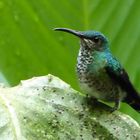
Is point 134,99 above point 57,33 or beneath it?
beneath

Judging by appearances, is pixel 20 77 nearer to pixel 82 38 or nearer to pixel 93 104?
pixel 82 38

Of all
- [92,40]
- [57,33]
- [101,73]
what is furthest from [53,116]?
[57,33]

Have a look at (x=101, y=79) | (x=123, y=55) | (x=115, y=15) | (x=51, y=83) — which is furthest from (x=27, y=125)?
(x=115, y=15)

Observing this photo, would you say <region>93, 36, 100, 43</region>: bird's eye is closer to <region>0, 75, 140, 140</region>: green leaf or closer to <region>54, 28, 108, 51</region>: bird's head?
<region>54, 28, 108, 51</region>: bird's head

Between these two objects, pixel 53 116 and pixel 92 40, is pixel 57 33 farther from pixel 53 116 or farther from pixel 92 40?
pixel 53 116

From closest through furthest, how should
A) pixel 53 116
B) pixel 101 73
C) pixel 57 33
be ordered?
pixel 53 116
pixel 101 73
pixel 57 33

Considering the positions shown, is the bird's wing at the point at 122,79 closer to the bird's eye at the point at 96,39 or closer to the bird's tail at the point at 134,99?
the bird's tail at the point at 134,99

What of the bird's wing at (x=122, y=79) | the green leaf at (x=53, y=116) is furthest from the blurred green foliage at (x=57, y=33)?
the green leaf at (x=53, y=116)
